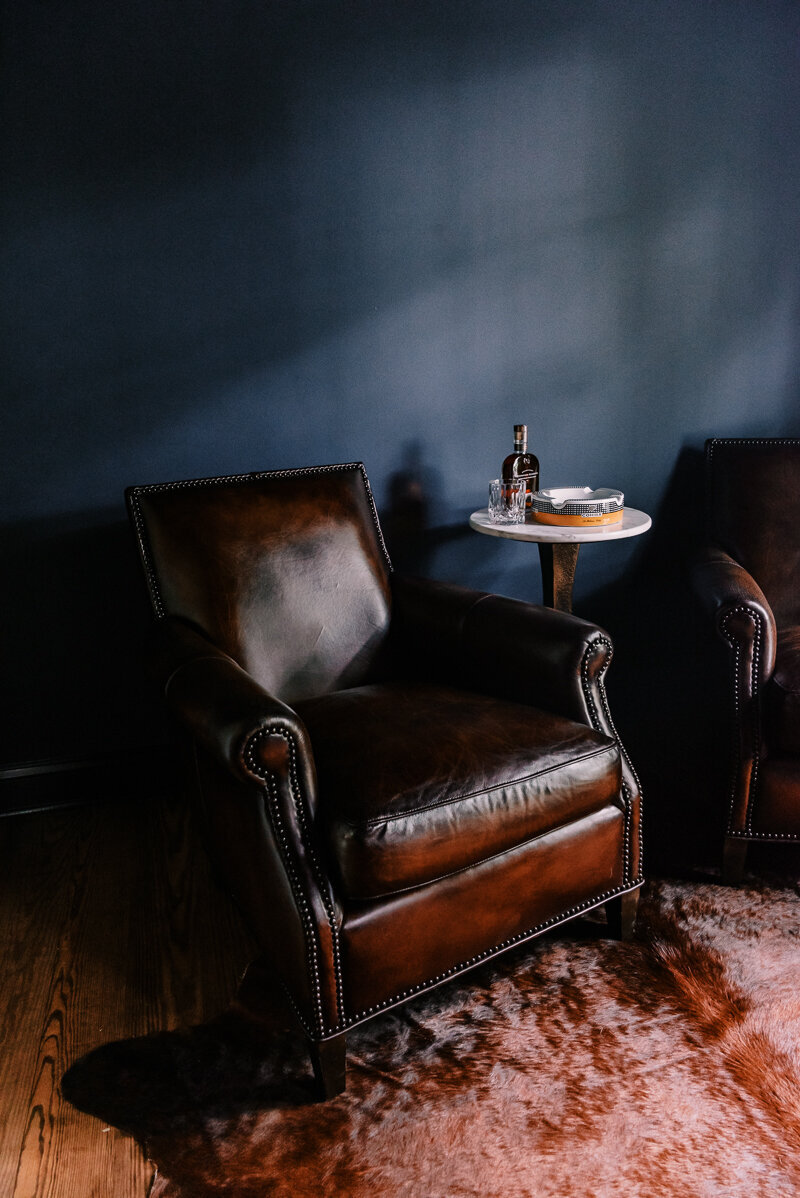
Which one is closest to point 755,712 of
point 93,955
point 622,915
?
point 622,915

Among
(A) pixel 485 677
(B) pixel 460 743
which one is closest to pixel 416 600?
(A) pixel 485 677

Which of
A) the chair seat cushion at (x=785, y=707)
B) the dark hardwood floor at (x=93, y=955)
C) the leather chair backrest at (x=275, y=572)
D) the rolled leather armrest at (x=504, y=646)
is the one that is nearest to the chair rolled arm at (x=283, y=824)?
the dark hardwood floor at (x=93, y=955)

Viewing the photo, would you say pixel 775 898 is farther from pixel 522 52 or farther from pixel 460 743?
pixel 522 52

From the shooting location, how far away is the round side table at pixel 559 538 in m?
2.16

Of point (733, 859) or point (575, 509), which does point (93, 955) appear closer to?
point (733, 859)

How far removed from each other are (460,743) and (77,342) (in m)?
1.43

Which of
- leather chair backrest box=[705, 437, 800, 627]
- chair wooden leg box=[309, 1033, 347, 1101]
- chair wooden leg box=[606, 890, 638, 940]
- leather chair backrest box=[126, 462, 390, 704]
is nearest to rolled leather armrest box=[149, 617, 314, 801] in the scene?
leather chair backrest box=[126, 462, 390, 704]

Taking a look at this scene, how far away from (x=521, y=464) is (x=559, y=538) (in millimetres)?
337

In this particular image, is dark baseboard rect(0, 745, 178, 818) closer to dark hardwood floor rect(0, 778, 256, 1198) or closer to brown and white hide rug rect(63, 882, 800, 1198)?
dark hardwood floor rect(0, 778, 256, 1198)

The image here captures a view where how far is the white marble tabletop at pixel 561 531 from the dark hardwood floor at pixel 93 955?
111 cm

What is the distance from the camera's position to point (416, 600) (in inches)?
84.0

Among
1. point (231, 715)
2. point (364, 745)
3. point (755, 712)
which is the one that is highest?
point (231, 715)

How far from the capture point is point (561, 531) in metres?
2.20

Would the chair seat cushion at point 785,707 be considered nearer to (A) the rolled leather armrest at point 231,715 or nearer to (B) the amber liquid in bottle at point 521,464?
(B) the amber liquid in bottle at point 521,464
